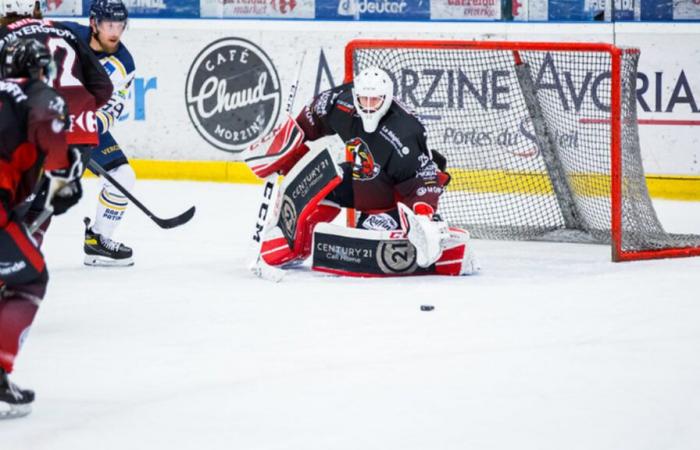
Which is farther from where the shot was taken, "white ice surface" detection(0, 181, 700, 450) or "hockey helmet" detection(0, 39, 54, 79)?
"hockey helmet" detection(0, 39, 54, 79)

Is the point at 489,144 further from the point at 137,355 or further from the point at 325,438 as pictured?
the point at 325,438

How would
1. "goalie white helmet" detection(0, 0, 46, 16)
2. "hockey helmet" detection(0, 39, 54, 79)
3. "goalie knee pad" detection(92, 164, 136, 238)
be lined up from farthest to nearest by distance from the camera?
"goalie knee pad" detection(92, 164, 136, 238) < "goalie white helmet" detection(0, 0, 46, 16) < "hockey helmet" detection(0, 39, 54, 79)

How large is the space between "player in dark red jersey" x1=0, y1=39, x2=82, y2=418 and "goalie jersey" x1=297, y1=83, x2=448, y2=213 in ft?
7.51

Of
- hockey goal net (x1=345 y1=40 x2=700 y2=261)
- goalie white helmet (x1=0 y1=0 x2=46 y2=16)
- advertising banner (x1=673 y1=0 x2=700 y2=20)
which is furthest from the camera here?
advertising banner (x1=673 y1=0 x2=700 y2=20)

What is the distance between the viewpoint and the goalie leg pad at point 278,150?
18.9 feet

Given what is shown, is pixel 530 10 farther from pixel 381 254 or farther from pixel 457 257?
pixel 381 254

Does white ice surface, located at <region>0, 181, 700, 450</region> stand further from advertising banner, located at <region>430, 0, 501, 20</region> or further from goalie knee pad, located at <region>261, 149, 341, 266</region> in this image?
advertising banner, located at <region>430, 0, 501, 20</region>

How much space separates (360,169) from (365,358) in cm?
180

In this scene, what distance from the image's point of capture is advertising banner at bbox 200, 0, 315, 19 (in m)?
8.30

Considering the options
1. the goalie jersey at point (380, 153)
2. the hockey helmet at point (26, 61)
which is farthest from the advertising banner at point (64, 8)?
the hockey helmet at point (26, 61)

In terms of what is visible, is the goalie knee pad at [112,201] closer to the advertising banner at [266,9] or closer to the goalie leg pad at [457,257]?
the goalie leg pad at [457,257]

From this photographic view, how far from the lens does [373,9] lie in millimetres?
8156

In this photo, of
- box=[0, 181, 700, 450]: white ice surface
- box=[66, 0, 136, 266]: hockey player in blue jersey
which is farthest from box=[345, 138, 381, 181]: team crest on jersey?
box=[66, 0, 136, 266]: hockey player in blue jersey

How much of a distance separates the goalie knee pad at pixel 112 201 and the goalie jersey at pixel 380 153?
80 cm
